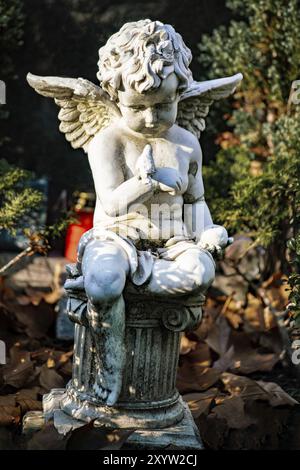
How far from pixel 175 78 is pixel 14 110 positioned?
2831mm

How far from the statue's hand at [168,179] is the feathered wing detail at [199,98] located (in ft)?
1.31

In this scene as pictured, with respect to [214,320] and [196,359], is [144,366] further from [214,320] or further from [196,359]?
[214,320]

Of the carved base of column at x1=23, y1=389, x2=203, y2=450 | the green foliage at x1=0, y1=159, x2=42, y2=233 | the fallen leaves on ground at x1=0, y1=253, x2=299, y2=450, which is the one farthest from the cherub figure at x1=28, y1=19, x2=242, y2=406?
the green foliage at x1=0, y1=159, x2=42, y2=233

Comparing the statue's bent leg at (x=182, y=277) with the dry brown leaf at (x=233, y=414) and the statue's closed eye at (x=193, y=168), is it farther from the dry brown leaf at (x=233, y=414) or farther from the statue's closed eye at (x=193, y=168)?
the dry brown leaf at (x=233, y=414)

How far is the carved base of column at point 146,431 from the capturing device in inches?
97.6

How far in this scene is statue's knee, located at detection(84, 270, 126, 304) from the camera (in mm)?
2322

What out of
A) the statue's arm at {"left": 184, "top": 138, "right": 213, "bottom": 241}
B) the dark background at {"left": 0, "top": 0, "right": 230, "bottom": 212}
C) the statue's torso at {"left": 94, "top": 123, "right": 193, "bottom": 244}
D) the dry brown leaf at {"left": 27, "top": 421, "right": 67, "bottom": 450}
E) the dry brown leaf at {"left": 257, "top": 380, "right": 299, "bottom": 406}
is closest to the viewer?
the dry brown leaf at {"left": 27, "top": 421, "right": 67, "bottom": 450}

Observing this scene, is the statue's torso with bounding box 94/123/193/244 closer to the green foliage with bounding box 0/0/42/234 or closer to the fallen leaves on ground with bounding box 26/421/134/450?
the fallen leaves on ground with bounding box 26/421/134/450

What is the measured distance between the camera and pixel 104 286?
232 cm

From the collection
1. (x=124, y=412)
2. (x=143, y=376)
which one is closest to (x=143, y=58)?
(x=143, y=376)

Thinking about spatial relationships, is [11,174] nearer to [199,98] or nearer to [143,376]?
[199,98]

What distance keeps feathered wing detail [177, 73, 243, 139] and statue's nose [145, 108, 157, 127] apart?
363 mm

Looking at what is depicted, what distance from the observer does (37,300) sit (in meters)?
4.47

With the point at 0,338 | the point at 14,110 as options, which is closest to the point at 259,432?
the point at 0,338
